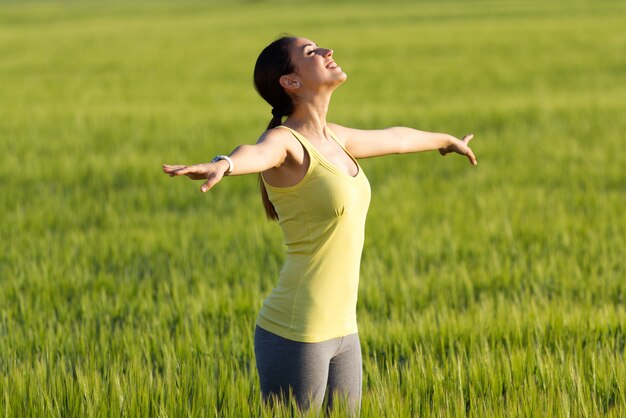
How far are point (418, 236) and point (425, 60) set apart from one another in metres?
16.6

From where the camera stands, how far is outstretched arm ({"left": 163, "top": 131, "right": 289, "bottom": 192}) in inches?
83.4

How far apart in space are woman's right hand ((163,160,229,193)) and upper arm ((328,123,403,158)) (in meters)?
0.67

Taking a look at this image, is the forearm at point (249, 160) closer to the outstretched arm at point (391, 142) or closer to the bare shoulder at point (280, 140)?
the bare shoulder at point (280, 140)

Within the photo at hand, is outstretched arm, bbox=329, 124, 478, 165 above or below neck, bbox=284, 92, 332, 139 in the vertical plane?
below

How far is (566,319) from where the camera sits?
13.5ft

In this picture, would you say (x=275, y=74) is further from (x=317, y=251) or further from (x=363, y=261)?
(x=363, y=261)

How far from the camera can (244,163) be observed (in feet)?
7.54

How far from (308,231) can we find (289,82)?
406mm

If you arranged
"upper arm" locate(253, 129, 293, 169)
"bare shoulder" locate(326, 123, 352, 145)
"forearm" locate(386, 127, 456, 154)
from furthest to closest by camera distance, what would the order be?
"forearm" locate(386, 127, 456, 154)
"bare shoulder" locate(326, 123, 352, 145)
"upper arm" locate(253, 129, 293, 169)

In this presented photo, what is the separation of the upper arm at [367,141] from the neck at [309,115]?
0.14 meters

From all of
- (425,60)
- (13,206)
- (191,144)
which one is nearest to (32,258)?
(13,206)

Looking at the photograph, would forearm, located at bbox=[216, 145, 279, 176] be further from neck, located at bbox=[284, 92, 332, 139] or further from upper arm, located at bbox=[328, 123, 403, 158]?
upper arm, located at bbox=[328, 123, 403, 158]

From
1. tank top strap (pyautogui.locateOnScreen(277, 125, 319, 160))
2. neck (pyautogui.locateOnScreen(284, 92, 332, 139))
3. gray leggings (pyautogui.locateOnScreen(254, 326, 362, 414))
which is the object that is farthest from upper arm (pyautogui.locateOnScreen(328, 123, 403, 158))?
gray leggings (pyautogui.locateOnScreen(254, 326, 362, 414))

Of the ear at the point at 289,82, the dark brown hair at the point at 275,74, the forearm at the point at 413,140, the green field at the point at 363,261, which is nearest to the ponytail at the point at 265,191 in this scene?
the dark brown hair at the point at 275,74
